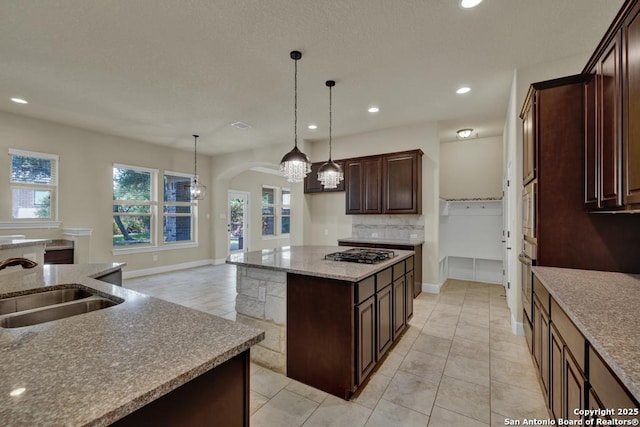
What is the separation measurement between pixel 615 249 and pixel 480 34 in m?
2.03

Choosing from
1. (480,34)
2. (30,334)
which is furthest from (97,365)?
(480,34)

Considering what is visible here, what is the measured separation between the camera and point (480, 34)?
2564 millimetres

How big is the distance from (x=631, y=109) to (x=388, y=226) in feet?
12.8

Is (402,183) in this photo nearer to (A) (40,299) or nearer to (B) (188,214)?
(A) (40,299)

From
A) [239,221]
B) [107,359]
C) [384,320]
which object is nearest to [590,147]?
[384,320]

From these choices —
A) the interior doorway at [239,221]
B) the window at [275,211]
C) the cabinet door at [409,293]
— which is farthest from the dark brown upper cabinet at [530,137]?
the window at [275,211]

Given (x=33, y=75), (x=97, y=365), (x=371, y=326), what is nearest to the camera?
(x=97, y=365)

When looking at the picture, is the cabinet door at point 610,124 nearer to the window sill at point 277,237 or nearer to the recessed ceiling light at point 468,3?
the recessed ceiling light at point 468,3

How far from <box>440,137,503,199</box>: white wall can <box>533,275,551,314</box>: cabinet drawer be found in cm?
382

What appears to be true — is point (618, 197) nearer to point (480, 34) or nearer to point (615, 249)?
point (615, 249)

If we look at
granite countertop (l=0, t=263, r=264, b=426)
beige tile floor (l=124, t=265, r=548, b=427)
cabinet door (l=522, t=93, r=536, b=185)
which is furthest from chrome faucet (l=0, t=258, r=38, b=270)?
cabinet door (l=522, t=93, r=536, b=185)

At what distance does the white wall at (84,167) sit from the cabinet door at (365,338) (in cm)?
509

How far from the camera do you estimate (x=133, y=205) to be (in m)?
6.22

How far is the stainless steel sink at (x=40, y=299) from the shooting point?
1.55 meters
